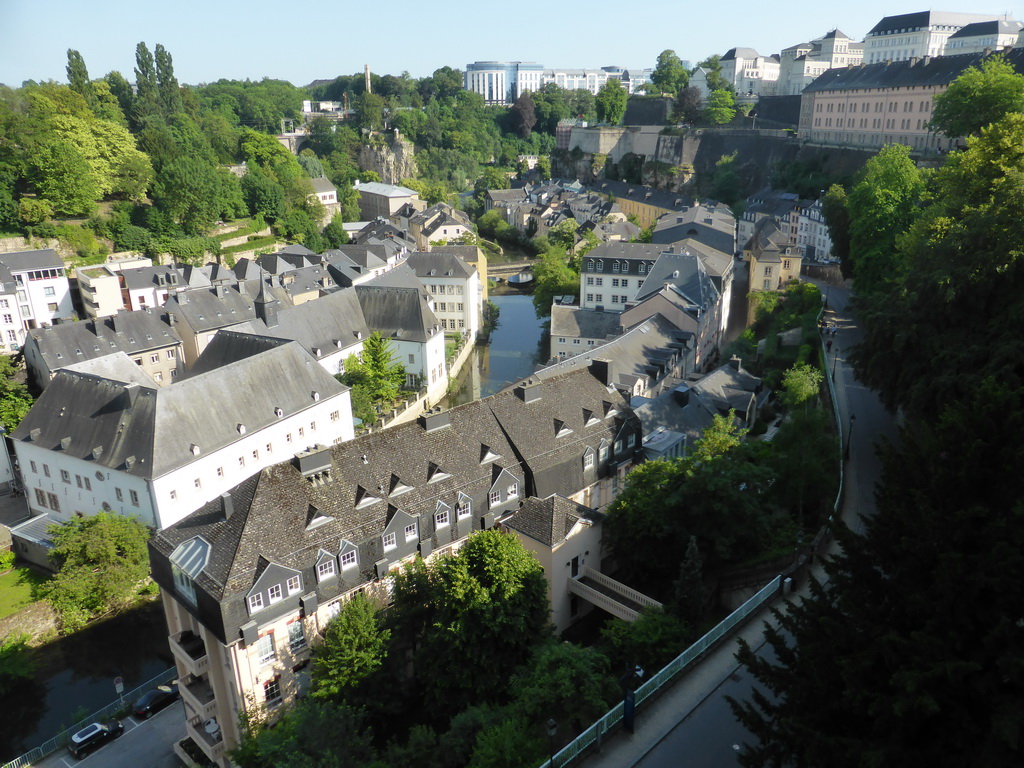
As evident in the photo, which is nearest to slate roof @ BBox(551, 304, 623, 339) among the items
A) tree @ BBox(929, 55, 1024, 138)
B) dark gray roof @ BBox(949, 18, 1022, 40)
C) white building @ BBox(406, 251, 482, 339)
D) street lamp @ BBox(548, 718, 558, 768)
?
white building @ BBox(406, 251, 482, 339)

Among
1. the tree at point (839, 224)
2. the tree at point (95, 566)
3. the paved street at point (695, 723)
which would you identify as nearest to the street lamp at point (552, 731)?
the paved street at point (695, 723)

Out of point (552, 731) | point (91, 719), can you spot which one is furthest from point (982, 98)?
point (91, 719)

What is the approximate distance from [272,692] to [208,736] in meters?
2.82

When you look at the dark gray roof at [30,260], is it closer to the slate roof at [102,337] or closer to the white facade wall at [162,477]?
the slate roof at [102,337]

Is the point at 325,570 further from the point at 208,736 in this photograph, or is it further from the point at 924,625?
the point at 924,625

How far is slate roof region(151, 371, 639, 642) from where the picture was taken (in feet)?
59.0

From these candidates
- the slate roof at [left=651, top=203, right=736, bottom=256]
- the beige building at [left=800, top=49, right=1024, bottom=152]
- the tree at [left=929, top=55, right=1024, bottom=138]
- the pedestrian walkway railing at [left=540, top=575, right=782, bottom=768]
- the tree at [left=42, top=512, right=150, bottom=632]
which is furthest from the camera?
the beige building at [left=800, top=49, right=1024, bottom=152]

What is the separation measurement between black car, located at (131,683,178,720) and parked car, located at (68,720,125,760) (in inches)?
30.3

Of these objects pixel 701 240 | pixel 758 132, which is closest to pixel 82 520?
pixel 701 240

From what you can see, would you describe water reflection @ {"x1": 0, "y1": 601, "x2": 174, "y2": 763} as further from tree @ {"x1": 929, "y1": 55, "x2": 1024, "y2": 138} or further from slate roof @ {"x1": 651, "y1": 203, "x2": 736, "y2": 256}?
tree @ {"x1": 929, "y1": 55, "x2": 1024, "y2": 138}

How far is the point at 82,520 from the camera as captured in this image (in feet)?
85.7

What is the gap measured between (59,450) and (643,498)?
22702 mm

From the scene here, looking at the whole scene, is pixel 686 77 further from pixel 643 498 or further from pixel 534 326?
pixel 643 498

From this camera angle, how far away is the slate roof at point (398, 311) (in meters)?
42.7
